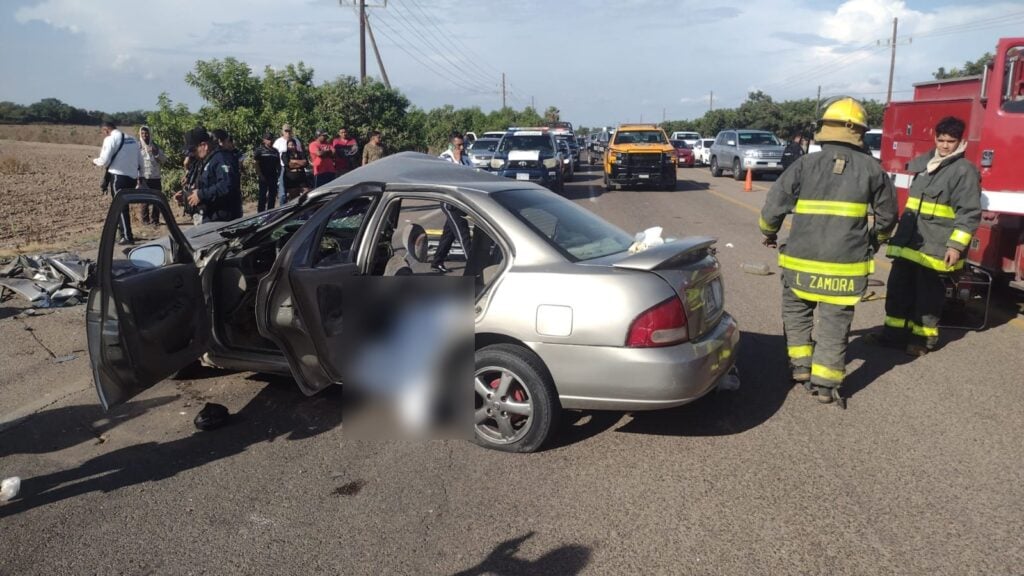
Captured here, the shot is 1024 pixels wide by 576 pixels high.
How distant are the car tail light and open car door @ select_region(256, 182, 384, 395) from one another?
1.73 m

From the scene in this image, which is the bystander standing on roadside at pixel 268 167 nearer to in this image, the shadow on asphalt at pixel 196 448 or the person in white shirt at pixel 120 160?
the person in white shirt at pixel 120 160

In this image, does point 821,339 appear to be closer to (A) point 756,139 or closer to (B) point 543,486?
(B) point 543,486

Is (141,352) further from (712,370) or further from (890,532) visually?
(890,532)

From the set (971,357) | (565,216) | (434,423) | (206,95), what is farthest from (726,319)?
(206,95)

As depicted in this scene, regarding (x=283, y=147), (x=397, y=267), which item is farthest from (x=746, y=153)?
(x=397, y=267)

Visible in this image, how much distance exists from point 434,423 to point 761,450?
6.18ft

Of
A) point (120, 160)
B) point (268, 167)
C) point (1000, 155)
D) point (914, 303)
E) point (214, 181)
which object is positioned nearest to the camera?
point (914, 303)

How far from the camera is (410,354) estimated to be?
4.46 m

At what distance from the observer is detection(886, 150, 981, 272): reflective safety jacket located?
19.1ft

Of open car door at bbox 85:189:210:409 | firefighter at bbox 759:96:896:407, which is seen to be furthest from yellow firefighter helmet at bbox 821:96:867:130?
open car door at bbox 85:189:210:409

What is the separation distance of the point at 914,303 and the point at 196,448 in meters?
5.53

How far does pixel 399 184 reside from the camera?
4.65 m

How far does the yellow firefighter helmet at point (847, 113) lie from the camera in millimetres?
4891

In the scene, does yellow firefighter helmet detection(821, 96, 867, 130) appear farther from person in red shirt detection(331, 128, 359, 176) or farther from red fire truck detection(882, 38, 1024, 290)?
person in red shirt detection(331, 128, 359, 176)
